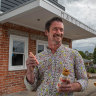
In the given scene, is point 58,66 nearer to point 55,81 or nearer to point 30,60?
point 55,81

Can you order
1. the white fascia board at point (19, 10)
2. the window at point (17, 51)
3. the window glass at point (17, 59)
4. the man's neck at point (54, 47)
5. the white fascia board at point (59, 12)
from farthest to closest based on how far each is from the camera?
the window glass at point (17, 59)
the window at point (17, 51)
the white fascia board at point (59, 12)
the white fascia board at point (19, 10)
the man's neck at point (54, 47)

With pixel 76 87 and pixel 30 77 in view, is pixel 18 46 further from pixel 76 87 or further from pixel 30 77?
pixel 76 87

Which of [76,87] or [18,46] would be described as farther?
[18,46]

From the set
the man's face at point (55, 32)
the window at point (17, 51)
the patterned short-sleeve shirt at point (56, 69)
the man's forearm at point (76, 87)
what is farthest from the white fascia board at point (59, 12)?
the man's forearm at point (76, 87)

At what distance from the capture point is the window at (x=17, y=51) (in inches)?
A: 217

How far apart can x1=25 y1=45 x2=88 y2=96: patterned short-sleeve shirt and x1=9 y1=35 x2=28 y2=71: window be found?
4348 mm

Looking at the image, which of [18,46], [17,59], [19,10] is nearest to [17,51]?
[18,46]

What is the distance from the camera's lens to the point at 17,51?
591 cm

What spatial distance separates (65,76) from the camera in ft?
3.63

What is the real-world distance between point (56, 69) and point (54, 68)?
0.02 meters

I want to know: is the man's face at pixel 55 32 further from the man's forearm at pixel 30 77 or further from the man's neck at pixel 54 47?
the man's forearm at pixel 30 77

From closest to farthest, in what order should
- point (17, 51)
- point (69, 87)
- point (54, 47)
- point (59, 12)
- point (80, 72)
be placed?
point (69, 87) → point (80, 72) → point (54, 47) → point (59, 12) → point (17, 51)

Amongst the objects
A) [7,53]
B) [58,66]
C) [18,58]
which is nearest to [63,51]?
[58,66]

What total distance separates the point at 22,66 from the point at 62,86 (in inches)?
203
